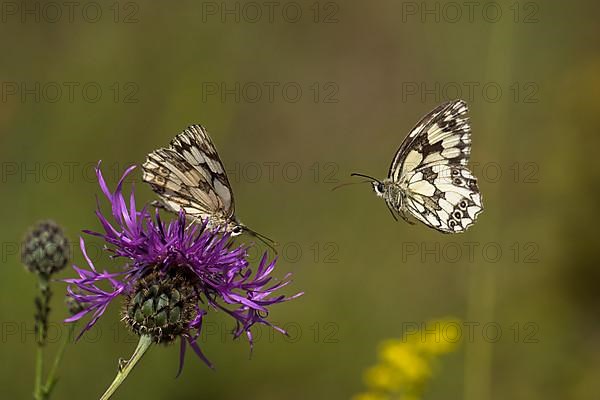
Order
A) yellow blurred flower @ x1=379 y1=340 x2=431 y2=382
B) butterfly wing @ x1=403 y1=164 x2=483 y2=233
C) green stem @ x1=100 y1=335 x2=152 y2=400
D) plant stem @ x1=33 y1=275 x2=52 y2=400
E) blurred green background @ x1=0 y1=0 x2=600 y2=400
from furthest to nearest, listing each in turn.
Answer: blurred green background @ x1=0 y1=0 x2=600 y2=400
butterfly wing @ x1=403 y1=164 x2=483 y2=233
yellow blurred flower @ x1=379 y1=340 x2=431 y2=382
plant stem @ x1=33 y1=275 x2=52 y2=400
green stem @ x1=100 y1=335 x2=152 y2=400

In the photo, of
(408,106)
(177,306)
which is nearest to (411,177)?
(177,306)

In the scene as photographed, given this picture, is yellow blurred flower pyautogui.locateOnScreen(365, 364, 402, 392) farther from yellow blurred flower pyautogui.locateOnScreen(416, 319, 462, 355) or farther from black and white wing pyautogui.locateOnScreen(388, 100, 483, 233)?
black and white wing pyautogui.locateOnScreen(388, 100, 483, 233)

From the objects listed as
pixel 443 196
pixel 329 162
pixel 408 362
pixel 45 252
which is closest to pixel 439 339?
pixel 408 362

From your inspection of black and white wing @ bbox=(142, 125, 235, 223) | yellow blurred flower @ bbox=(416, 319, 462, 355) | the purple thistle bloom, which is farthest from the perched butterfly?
yellow blurred flower @ bbox=(416, 319, 462, 355)

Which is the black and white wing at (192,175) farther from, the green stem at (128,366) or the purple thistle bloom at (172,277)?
the green stem at (128,366)

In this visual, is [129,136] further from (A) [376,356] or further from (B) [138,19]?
(A) [376,356]

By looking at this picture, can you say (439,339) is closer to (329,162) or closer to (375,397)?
(375,397)

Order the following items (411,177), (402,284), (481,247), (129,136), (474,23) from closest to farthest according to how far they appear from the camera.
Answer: (411,177) < (481,247) < (129,136) < (402,284) < (474,23)
